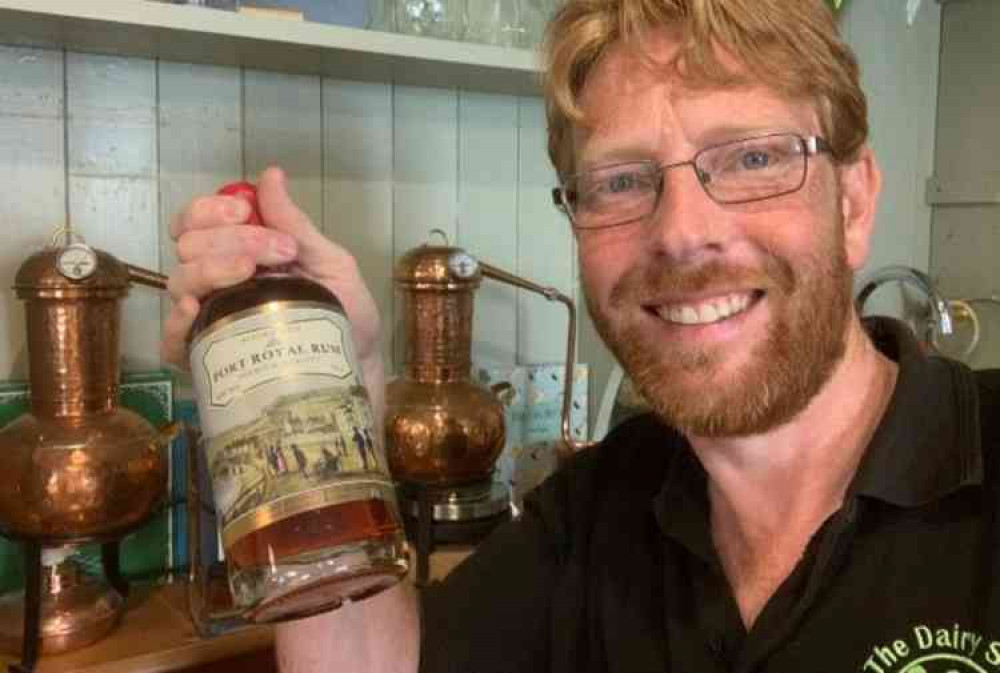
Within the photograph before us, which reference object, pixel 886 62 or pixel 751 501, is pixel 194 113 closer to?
pixel 751 501

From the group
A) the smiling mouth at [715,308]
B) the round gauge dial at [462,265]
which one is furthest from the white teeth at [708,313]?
the round gauge dial at [462,265]

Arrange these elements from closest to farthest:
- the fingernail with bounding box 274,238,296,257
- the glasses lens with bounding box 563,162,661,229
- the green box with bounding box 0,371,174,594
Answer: the fingernail with bounding box 274,238,296,257 < the glasses lens with bounding box 563,162,661,229 < the green box with bounding box 0,371,174,594

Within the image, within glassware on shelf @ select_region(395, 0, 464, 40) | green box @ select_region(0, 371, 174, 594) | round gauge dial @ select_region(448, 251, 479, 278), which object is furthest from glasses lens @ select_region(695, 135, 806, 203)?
green box @ select_region(0, 371, 174, 594)

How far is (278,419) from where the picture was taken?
2.19ft

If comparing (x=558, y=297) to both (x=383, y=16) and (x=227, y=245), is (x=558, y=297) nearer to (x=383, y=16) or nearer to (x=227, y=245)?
(x=383, y=16)

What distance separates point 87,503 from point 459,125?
33.4 inches

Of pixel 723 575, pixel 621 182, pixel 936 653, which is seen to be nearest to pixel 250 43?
pixel 621 182

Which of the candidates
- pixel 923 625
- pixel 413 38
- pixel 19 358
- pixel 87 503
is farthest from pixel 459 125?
pixel 923 625

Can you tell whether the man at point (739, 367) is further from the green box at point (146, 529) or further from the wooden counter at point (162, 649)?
the green box at point (146, 529)

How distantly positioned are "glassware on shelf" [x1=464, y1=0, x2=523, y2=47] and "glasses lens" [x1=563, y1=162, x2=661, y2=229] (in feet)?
2.01

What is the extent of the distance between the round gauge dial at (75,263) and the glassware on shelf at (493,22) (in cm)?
61

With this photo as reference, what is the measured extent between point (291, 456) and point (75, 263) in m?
0.57

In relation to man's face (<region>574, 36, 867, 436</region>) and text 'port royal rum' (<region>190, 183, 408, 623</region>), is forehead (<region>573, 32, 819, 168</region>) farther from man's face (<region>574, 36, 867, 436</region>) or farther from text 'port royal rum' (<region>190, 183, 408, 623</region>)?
text 'port royal rum' (<region>190, 183, 408, 623</region>)

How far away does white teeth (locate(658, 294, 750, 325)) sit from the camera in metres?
0.85
